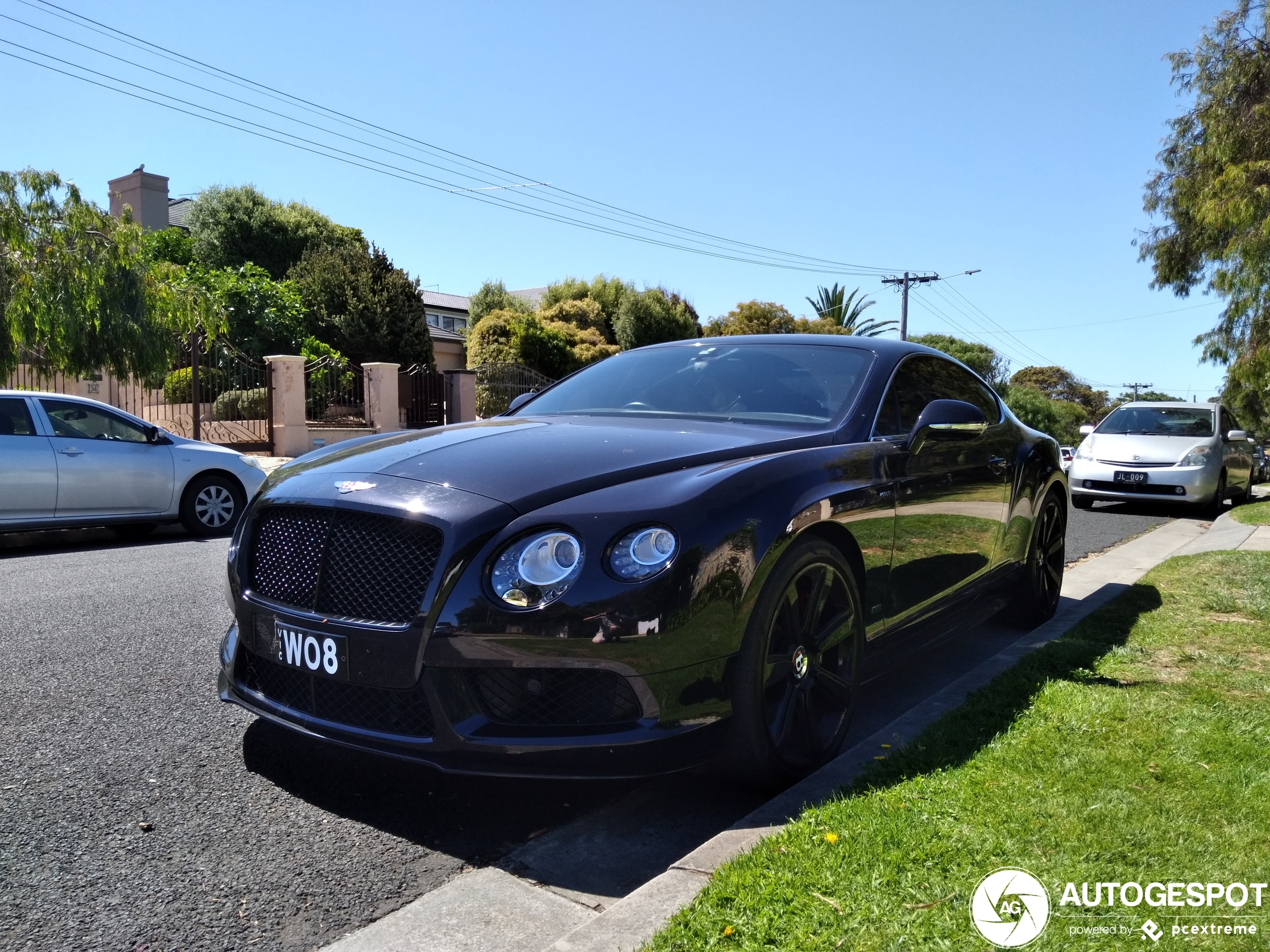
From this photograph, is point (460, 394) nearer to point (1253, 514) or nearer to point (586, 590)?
point (1253, 514)

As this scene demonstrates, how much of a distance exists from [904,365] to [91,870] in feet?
11.4

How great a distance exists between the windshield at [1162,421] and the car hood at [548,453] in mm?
11978

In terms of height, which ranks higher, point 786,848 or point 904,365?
point 904,365

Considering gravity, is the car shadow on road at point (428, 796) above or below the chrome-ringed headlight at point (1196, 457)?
below

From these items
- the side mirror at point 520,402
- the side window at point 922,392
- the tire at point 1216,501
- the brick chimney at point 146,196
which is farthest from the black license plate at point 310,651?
the brick chimney at point 146,196

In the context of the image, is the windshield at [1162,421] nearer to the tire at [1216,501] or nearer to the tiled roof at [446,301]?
the tire at [1216,501]

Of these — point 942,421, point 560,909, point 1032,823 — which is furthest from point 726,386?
point 560,909

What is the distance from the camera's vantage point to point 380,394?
22.1 meters

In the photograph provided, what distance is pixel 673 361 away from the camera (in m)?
4.63

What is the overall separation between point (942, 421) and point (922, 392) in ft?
1.74

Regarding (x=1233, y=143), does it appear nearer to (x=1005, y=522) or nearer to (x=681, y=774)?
(x=1005, y=522)

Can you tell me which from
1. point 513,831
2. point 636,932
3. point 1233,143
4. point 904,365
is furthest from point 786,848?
point 1233,143

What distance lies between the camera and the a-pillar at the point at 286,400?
19.5m

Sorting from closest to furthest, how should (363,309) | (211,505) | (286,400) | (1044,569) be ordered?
1. (1044,569)
2. (211,505)
3. (286,400)
4. (363,309)
